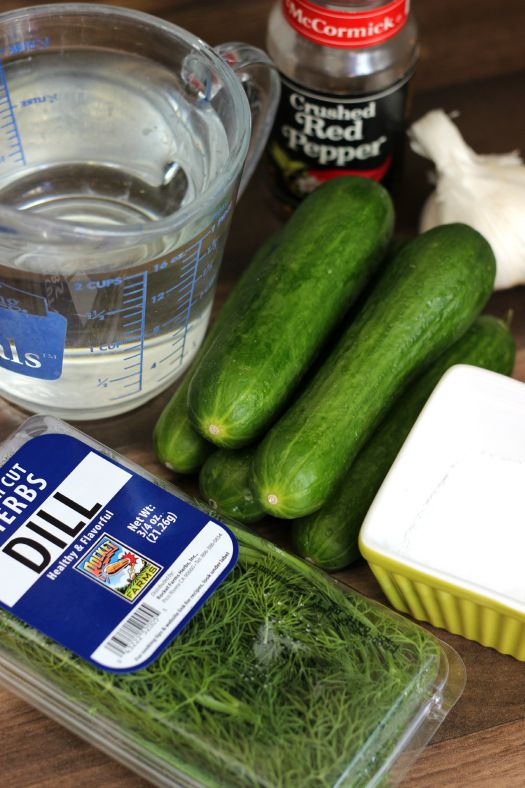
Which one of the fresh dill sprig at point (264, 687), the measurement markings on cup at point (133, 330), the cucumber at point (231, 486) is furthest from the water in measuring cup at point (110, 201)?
the fresh dill sprig at point (264, 687)

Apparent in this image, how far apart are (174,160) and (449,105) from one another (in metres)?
0.45

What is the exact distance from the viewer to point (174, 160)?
1.16 m

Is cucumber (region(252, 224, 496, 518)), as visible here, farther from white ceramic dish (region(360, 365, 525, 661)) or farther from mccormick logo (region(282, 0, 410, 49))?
mccormick logo (region(282, 0, 410, 49))

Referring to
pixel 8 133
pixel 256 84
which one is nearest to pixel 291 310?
pixel 256 84

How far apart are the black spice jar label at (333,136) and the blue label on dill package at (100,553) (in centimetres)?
45

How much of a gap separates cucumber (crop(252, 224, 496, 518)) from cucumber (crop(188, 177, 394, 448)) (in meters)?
0.02

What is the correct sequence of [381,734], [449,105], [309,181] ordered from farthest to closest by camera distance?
[449,105] → [309,181] → [381,734]

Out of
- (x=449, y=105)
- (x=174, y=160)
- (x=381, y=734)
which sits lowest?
(x=381, y=734)

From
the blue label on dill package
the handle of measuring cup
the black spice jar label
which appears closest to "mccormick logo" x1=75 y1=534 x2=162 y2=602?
the blue label on dill package

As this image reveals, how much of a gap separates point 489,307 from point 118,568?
0.57 meters

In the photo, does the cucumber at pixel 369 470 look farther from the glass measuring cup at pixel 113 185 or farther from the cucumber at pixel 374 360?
the glass measuring cup at pixel 113 185

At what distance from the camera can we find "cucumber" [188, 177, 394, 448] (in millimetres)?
1018

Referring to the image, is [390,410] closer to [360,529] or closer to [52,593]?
[360,529]

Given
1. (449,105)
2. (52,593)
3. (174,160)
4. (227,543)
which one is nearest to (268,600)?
(227,543)
